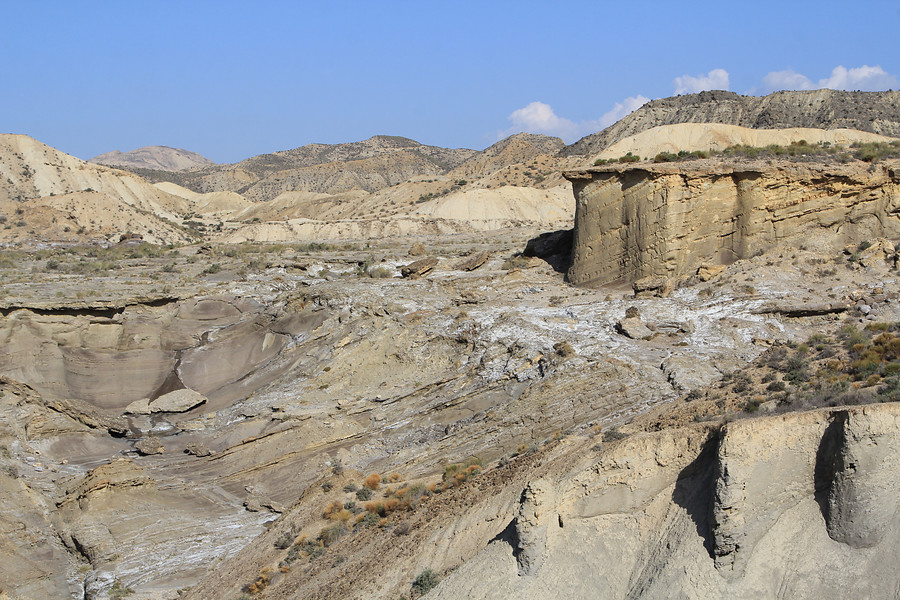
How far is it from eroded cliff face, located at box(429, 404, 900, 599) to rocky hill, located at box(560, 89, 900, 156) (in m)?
52.6

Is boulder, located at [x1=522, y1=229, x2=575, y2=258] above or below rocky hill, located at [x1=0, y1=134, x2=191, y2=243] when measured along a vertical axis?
below

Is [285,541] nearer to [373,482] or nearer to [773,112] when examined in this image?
[373,482]

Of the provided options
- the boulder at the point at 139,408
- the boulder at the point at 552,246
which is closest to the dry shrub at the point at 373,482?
the boulder at the point at 139,408

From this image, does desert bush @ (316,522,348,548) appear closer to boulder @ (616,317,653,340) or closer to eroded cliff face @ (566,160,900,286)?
boulder @ (616,317,653,340)

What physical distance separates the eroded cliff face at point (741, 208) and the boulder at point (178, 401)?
38.3 feet

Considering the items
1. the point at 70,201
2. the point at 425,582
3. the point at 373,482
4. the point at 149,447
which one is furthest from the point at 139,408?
the point at 70,201

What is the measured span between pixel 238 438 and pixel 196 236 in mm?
36898

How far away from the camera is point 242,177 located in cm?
10906

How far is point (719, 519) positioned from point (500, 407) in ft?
29.4

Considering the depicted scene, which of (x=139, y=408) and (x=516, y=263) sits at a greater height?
(x=516, y=263)

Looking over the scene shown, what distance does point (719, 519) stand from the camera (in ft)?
26.4

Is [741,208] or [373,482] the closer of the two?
[373,482]

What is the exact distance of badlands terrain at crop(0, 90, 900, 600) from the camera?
8.30 metres

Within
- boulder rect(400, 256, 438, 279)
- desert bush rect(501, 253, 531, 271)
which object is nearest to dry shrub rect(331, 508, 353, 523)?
desert bush rect(501, 253, 531, 271)
